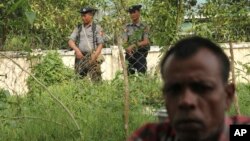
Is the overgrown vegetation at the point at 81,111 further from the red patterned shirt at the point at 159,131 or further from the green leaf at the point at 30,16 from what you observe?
the red patterned shirt at the point at 159,131

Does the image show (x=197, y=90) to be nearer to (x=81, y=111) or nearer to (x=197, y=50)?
(x=197, y=50)

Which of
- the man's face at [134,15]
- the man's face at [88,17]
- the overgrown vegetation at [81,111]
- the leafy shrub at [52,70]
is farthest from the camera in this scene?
the leafy shrub at [52,70]

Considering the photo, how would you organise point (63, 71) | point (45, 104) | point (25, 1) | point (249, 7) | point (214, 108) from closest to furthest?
1. point (214, 108)
2. point (25, 1)
3. point (249, 7)
4. point (45, 104)
5. point (63, 71)

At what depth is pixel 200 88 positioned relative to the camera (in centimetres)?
126

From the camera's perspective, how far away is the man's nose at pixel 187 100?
4.05 feet

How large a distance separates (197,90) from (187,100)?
0.04 meters

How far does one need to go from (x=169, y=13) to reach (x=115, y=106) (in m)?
0.92

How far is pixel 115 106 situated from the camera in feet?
15.3

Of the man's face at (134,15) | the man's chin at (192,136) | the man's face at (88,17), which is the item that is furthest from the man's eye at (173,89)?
the man's face at (88,17)

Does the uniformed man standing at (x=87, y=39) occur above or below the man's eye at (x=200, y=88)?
above

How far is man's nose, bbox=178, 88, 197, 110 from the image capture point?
48.6 inches

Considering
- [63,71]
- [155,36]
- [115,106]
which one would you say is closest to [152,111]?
[115,106]

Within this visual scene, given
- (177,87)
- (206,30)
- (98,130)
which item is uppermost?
(206,30)

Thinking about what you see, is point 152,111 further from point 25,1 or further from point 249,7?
point 25,1
